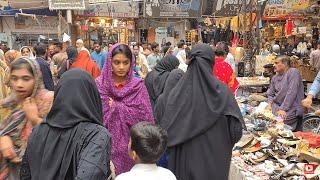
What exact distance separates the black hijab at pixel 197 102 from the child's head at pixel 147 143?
89cm

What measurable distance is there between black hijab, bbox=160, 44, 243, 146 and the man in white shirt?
893 millimetres

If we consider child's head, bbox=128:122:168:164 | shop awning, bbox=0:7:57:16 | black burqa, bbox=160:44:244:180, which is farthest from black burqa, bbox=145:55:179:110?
shop awning, bbox=0:7:57:16

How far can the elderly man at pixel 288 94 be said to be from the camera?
6251 mm

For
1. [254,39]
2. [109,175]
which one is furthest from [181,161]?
[254,39]

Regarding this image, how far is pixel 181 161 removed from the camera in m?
3.30

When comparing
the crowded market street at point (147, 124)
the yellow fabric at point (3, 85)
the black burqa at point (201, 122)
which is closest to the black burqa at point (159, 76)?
the crowded market street at point (147, 124)

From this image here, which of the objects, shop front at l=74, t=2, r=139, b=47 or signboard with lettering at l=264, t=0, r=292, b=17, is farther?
shop front at l=74, t=2, r=139, b=47

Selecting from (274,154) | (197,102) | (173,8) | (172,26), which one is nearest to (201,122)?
(197,102)

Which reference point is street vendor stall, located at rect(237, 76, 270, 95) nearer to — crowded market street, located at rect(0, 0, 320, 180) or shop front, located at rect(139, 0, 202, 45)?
crowded market street, located at rect(0, 0, 320, 180)

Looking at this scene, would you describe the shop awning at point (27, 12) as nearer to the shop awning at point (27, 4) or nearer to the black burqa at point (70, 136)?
the shop awning at point (27, 4)

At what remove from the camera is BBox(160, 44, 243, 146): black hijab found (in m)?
3.16

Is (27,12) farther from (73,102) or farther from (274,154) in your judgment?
(73,102)

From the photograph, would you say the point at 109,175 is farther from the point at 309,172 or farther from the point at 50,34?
the point at 50,34

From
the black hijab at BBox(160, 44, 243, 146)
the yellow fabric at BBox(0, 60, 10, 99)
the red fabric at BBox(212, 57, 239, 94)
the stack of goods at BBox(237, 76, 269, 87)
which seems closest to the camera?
the black hijab at BBox(160, 44, 243, 146)
